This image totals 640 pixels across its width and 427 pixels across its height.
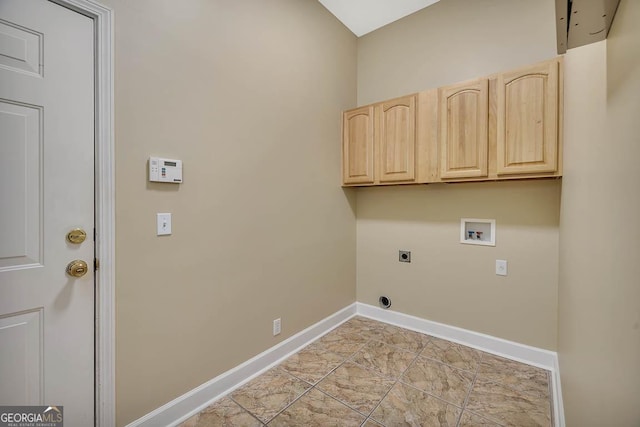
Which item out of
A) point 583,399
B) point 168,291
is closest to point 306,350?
point 168,291

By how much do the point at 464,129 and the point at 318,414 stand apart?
224cm

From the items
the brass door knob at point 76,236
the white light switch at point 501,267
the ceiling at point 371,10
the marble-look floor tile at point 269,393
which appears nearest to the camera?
the brass door knob at point 76,236

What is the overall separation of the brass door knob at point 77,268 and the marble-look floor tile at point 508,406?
2241 mm

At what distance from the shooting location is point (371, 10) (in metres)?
2.57

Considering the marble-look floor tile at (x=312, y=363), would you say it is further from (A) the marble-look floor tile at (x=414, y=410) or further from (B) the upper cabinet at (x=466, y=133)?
(B) the upper cabinet at (x=466, y=133)

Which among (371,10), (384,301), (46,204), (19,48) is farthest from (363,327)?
(371,10)

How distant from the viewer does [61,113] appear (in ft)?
3.81

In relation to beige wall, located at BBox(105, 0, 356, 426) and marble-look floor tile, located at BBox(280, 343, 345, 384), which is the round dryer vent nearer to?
beige wall, located at BBox(105, 0, 356, 426)

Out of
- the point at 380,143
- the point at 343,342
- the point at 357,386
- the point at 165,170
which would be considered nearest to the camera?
the point at 165,170

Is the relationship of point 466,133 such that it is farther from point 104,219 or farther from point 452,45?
point 104,219

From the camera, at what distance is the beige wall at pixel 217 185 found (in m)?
1.36

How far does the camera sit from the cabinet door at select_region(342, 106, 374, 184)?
2594 mm

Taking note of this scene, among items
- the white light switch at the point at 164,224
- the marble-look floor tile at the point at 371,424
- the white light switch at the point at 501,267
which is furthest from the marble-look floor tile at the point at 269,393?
the white light switch at the point at 501,267

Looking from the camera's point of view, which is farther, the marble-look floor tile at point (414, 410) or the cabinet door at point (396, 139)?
the cabinet door at point (396, 139)
